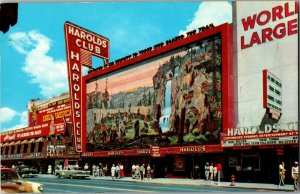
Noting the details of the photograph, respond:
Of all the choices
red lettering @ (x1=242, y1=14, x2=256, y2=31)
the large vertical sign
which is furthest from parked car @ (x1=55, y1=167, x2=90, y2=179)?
red lettering @ (x1=242, y1=14, x2=256, y2=31)

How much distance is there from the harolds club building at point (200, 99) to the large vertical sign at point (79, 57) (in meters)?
0.12

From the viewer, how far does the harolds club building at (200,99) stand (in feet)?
103

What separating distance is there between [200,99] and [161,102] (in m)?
5.25

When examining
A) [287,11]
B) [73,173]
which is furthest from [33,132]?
[287,11]

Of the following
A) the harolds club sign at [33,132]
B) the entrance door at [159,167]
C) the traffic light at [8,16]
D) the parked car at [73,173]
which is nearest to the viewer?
the traffic light at [8,16]

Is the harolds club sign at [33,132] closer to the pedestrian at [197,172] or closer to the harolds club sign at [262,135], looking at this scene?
the pedestrian at [197,172]

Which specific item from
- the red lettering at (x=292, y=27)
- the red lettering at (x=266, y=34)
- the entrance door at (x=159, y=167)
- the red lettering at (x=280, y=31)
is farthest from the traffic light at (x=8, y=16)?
the entrance door at (x=159, y=167)

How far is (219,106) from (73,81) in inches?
821

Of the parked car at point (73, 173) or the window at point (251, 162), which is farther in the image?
the parked car at point (73, 173)

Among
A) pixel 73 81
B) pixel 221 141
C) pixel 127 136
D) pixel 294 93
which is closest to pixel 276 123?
pixel 294 93

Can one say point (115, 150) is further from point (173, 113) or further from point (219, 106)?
point (219, 106)

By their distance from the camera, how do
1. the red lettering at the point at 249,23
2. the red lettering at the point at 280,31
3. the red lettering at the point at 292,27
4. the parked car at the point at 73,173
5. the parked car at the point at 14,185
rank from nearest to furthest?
the parked car at the point at 14,185, the red lettering at the point at 292,27, the red lettering at the point at 280,31, the red lettering at the point at 249,23, the parked car at the point at 73,173

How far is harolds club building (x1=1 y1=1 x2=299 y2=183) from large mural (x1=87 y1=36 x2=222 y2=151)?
3.4 inches

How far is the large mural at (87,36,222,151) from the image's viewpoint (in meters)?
36.6
